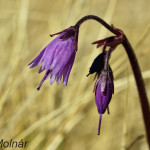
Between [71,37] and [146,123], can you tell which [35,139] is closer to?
[146,123]

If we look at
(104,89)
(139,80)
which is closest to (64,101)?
A: (139,80)

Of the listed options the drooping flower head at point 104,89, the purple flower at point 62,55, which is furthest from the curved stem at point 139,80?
the purple flower at point 62,55

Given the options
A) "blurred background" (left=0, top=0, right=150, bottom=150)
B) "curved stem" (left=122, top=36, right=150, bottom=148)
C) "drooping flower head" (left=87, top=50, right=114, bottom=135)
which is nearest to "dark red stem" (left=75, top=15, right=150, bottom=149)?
"curved stem" (left=122, top=36, right=150, bottom=148)

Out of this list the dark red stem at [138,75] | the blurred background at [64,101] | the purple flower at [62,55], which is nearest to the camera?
the purple flower at [62,55]

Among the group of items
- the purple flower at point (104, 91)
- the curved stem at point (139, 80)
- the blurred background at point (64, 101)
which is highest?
the blurred background at point (64, 101)

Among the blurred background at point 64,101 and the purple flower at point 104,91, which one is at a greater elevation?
the blurred background at point 64,101

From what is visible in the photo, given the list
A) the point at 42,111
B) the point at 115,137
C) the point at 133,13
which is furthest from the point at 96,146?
the point at 133,13

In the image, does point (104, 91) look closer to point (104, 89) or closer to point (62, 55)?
point (104, 89)

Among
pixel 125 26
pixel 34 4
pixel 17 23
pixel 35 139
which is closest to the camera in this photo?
pixel 35 139

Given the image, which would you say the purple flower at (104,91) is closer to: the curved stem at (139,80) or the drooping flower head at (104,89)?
the drooping flower head at (104,89)

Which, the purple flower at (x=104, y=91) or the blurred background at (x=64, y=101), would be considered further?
the blurred background at (x=64, y=101)

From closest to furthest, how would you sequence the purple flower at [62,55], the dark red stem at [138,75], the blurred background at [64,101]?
1. the purple flower at [62,55]
2. the dark red stem at [138,75]
3. the blurred background at [64,101]
